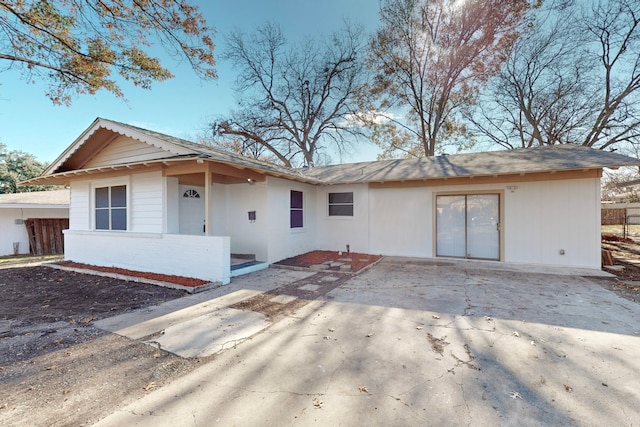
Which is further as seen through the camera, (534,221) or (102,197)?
(102,197)

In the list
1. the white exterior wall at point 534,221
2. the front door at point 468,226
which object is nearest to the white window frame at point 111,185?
the white exterior wall at point 534,221

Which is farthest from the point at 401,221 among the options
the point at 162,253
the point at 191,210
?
the point at 162,253

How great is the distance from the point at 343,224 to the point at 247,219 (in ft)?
11.7

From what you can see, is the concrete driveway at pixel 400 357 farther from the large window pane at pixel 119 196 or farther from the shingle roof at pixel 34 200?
the shingle roof at pixel 34 200

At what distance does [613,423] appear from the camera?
2.05 metres

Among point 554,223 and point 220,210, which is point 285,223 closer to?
point 220,210

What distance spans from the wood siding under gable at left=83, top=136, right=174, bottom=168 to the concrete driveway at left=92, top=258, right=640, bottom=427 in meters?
4.52

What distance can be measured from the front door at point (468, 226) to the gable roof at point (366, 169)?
0.95 metres

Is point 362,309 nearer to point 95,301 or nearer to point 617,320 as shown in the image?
point 617,320

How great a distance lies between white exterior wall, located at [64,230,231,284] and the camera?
6332mm

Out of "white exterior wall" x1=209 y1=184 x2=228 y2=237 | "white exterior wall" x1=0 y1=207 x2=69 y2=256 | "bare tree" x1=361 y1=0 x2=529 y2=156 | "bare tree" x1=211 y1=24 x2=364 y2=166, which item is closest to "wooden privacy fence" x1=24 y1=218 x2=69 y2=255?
A: "white exterior wall" x1=0 y1=207 x2=69 y2=256

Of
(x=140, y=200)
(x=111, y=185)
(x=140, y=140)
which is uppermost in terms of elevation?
(x=140, y=140)

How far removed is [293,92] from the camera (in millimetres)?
20922

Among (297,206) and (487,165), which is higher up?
(487,165)
